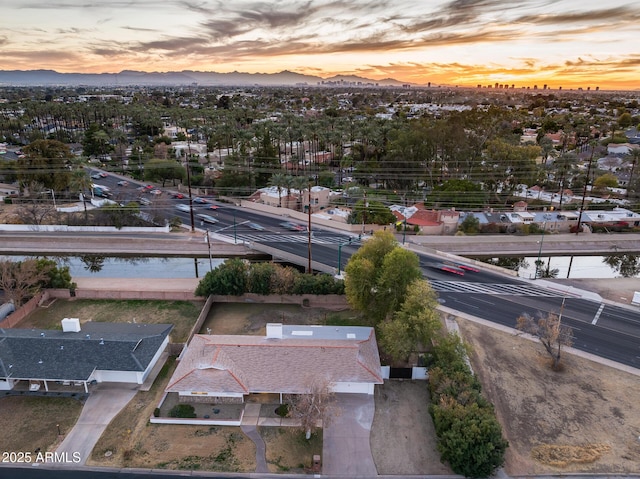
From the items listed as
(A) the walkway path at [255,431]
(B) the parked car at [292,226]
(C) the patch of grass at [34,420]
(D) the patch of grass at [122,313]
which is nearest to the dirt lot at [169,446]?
(A) the walkway path at [255,431]

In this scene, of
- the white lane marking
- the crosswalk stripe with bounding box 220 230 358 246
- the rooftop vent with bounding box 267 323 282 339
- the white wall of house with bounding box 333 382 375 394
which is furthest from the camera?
the crosswalk stripe with bounding box 220 230 358 246

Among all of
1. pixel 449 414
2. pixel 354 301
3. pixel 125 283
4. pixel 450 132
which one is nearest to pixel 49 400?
pixel 125 283

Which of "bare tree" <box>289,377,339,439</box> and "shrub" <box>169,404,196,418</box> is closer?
"bare tree" <box>289,377,339,439</box>

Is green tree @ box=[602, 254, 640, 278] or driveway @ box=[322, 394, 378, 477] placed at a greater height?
driveway @ box=[322, 394, 378, 477]

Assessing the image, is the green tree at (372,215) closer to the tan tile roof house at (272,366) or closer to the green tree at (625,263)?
the green tree at (625,263)

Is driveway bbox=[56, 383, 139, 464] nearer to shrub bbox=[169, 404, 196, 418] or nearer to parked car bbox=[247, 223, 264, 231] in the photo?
shrub bbox=[169, 404, 196, 418]

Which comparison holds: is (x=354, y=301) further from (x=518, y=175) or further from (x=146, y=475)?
(x=518, y=175)

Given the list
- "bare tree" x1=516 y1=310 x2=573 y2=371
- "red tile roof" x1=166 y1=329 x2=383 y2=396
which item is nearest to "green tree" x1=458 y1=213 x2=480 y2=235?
"bare tree" x1=516 y1=310 x2=573 y2=371
